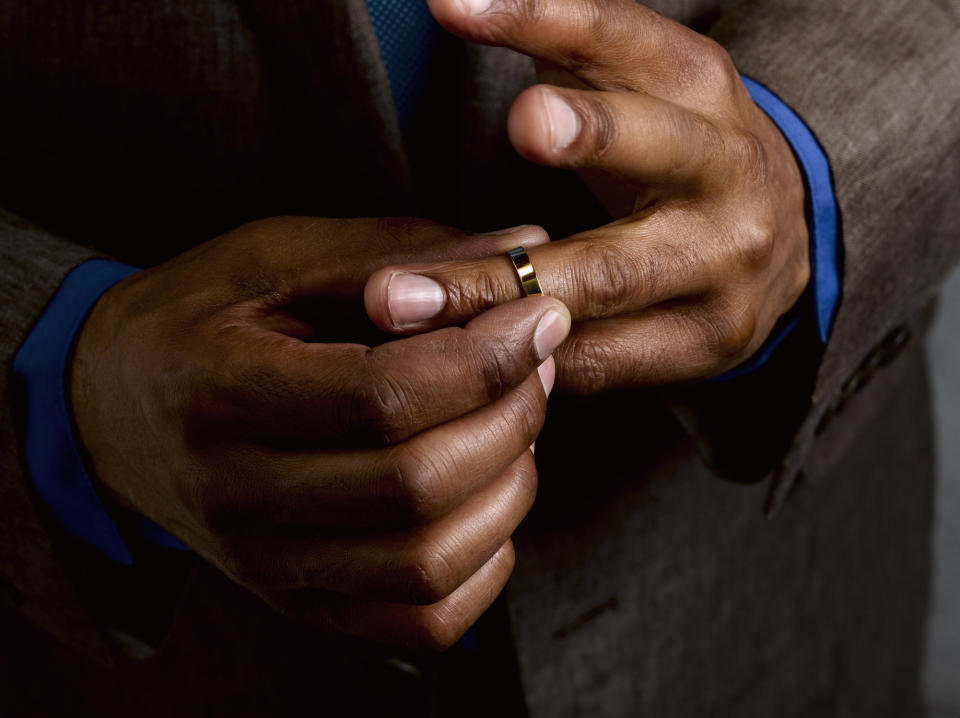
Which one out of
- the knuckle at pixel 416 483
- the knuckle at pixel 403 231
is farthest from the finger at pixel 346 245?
the knuckle at pixel 416 483

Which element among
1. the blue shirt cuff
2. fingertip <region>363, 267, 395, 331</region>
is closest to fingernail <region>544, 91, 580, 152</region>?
fingertip <region>363, 267, 395, 331</region>

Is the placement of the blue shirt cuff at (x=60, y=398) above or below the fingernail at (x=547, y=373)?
below

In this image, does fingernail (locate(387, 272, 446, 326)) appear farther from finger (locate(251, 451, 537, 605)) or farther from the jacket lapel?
the jacket lapel

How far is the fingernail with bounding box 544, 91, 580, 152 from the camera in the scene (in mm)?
340

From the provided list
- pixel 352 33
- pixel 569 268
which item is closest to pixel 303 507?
pixel 569 268

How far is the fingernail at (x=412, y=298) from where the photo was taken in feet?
1.19

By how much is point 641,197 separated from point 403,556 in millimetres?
243

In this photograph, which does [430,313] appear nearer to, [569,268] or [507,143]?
[569,268]

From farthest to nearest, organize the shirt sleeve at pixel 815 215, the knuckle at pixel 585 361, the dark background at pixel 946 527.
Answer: the dark background at pixel 946 527, the shirt sleeve at pixel 815 215, the knuckle at pixel 585 361

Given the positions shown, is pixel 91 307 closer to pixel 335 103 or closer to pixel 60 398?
pixel 60 398

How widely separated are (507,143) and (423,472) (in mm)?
299

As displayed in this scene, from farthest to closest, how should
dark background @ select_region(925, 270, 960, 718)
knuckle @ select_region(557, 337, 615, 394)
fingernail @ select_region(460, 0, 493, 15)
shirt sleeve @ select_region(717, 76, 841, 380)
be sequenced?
dark background @ select_region(925, 270, 960, 718) < shirt sleeve @ select_region(717, 76, 841, 380) < knuckle @ select_region(557, 337, 615, 394) < fingernail @ select_region(460, 0, 493, 15)

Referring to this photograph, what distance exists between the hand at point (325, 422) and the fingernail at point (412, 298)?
0.05ft

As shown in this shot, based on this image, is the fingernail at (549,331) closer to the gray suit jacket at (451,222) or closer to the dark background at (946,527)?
the gray suit jacket at (451,222)
